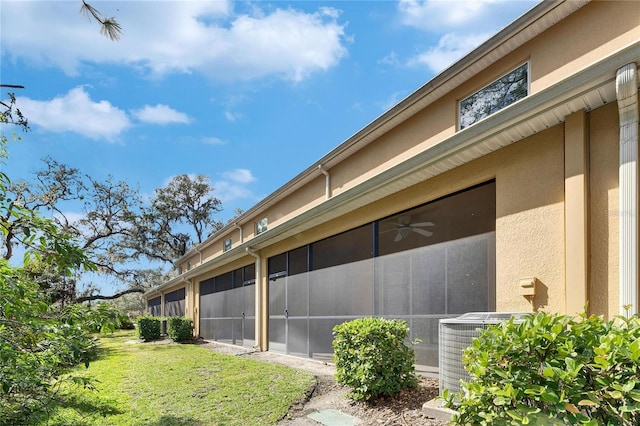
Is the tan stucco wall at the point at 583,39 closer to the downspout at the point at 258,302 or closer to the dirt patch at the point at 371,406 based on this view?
the dirt patch at the point at 371,406

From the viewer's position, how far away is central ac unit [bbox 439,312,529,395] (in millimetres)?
4098

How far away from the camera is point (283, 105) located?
12.8 metres

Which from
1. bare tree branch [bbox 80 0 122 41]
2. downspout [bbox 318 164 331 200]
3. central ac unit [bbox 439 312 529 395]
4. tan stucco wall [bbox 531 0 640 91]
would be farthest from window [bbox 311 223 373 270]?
bare tree branch [bbox 80 0 122 41]

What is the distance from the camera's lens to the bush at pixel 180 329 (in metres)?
18.0

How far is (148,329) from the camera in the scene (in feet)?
67.2

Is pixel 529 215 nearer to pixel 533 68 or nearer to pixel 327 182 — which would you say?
pixel 533 68

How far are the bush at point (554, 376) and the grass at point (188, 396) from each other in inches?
146

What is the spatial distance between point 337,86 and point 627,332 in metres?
8.36

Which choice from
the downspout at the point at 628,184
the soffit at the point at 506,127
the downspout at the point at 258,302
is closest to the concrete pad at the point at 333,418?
the downspout at the point at 628,184

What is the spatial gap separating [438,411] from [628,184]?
116 inches

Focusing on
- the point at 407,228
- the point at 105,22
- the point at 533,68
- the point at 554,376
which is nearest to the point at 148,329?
the point at 407,228

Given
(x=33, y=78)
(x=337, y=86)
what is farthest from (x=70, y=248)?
(x=337, y=86)

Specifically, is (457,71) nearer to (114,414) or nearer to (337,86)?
(337,86)

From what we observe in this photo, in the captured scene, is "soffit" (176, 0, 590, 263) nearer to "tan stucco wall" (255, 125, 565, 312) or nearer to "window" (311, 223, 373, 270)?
"tan stucco wall" (255, 125, 565, 312)
